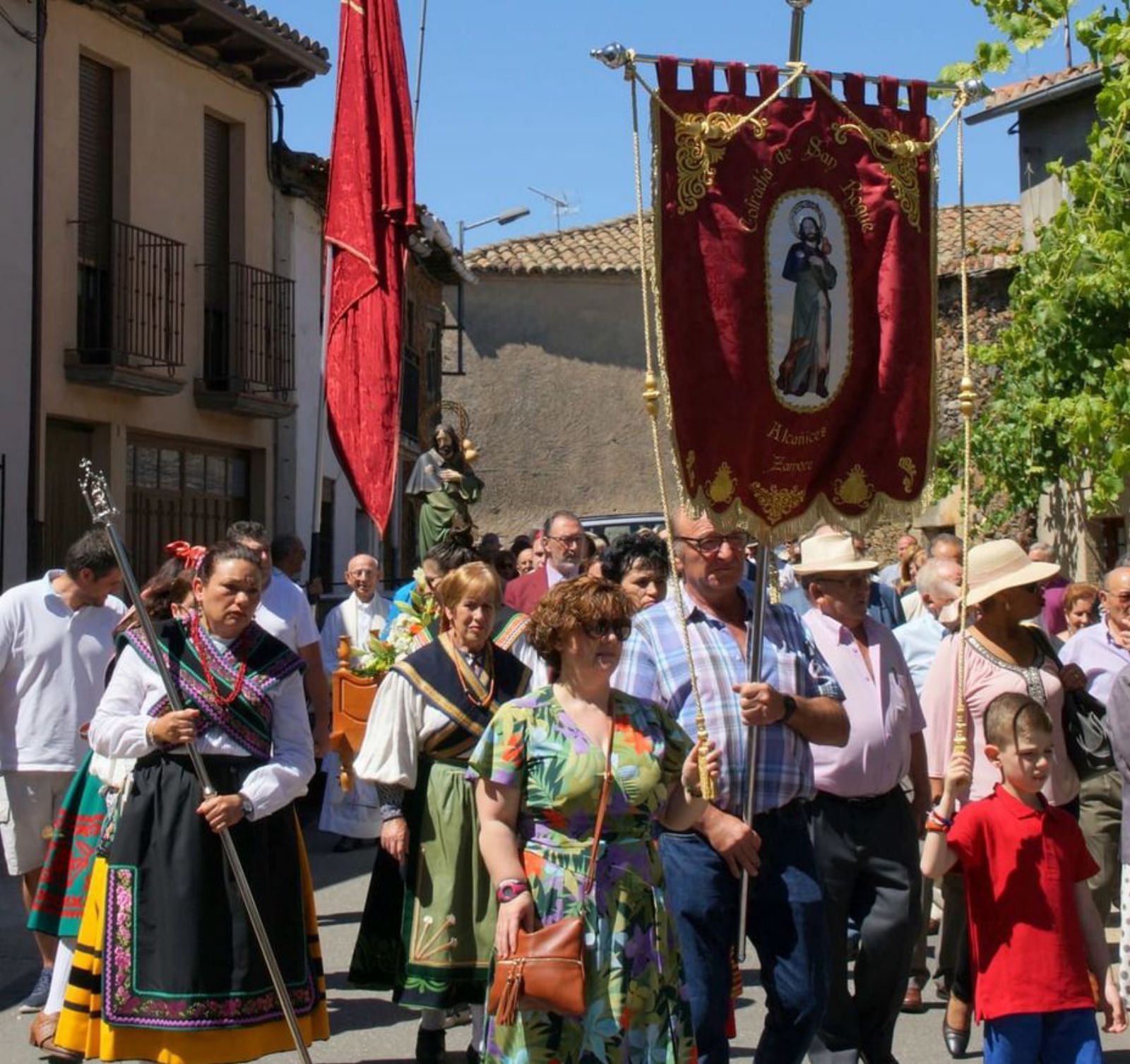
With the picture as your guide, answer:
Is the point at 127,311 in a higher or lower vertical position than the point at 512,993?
higher

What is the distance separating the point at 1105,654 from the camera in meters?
9.09

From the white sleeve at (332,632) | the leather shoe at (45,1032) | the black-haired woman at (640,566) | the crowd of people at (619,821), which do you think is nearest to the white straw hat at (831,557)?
the crowd of people at (619,821)

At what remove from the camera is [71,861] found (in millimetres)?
7555

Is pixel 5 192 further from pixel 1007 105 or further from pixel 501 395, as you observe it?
pixel 501 395

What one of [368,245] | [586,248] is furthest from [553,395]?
[368,245]

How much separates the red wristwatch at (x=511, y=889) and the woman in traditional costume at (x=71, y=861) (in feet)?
9.09

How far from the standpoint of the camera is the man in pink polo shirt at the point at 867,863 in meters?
6.29

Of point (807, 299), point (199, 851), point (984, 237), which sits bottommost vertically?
point (199, 851)

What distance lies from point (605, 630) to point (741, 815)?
882 mm

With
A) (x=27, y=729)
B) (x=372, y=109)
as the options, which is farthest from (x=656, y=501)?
(x=27, y=729)

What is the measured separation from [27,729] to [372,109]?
4.13m

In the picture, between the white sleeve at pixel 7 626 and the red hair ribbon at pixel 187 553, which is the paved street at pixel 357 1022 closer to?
the white sleeve at pixel 7 626

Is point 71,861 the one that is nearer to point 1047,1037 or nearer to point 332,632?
point 1047,1037

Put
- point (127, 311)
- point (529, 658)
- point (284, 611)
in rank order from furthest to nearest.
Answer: point (127, 311) < point (284, 611) < point (529, 658)
